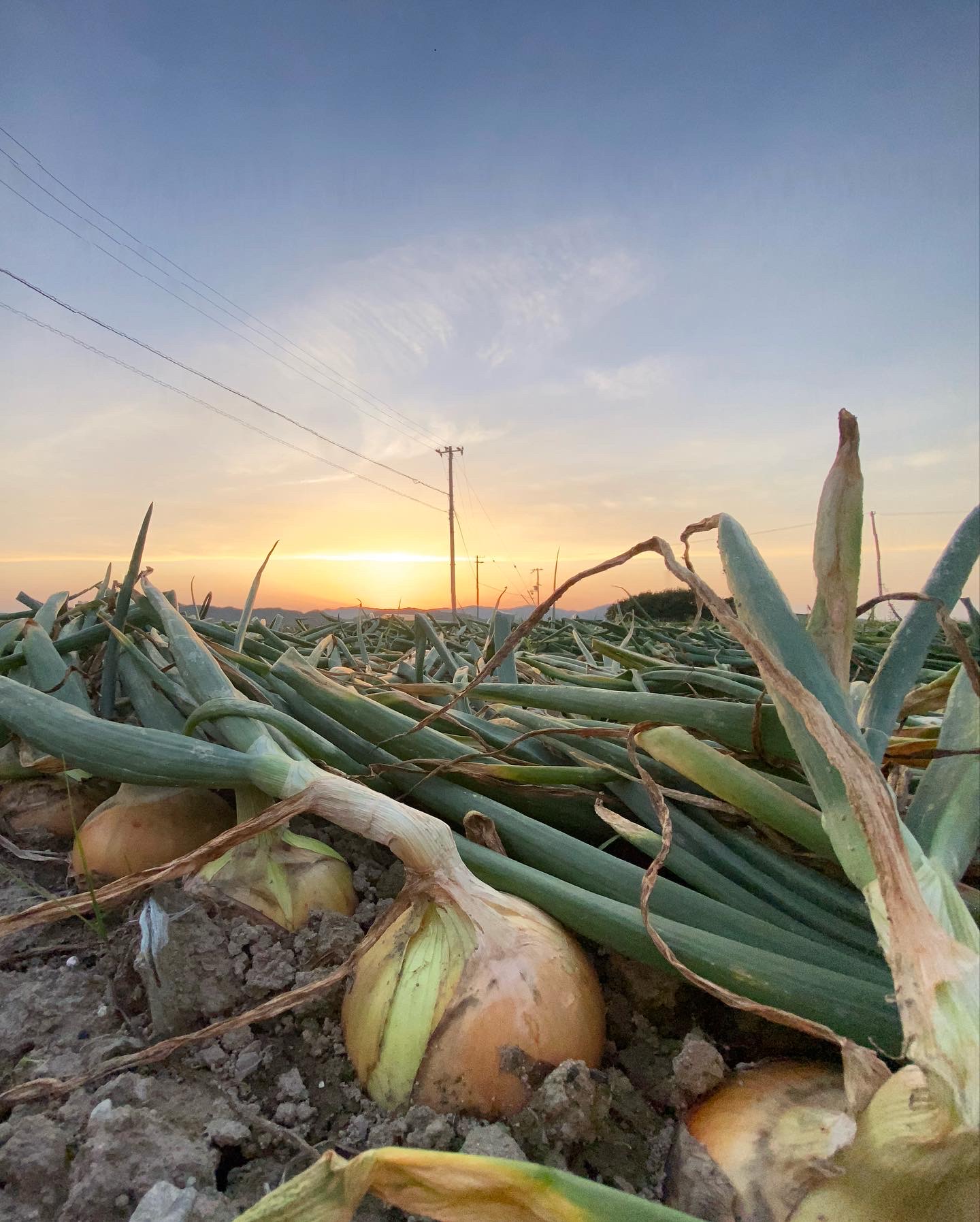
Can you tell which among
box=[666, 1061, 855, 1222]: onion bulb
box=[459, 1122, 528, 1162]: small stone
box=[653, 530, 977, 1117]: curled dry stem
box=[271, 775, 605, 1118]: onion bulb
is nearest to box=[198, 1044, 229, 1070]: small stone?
box=[271, 775, 605, 1118]: onion bulb

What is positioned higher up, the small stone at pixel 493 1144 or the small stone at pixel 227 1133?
the small stone at pixel 493 1144

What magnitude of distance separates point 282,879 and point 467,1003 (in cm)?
33

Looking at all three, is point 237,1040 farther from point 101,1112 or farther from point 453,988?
point 453,988

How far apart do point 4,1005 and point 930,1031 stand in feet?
2.92

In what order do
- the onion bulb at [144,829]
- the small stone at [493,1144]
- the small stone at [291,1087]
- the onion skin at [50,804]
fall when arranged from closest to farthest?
the small stone at [493,1144], the small stone at [291,1087], the onion bulb at [144,829], the onion skin at [50,804]

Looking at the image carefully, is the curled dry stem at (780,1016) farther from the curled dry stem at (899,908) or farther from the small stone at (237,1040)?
the small stone at (237,1040)

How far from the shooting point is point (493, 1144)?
58 cm

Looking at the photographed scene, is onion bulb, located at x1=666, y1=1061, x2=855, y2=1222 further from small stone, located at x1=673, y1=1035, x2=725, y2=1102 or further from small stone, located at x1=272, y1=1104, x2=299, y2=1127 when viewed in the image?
small stone, located at x1=272, y1=1104, x2=299, y2=1127

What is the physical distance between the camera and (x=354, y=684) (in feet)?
4.59

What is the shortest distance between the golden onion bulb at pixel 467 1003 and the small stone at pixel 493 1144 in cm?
3

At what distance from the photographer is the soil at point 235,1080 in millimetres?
587

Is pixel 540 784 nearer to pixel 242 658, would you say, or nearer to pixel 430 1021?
pixel 430 1021

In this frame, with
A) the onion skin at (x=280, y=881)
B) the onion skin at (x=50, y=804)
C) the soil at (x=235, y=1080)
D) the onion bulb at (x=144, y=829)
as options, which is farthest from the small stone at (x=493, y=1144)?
the onion skin at (x=50, y=804)

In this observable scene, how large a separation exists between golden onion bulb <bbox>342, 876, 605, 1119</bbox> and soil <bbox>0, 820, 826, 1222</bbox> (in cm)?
2
